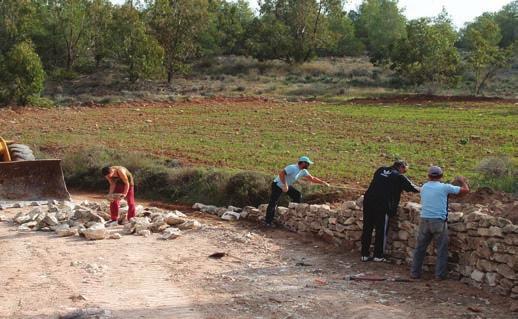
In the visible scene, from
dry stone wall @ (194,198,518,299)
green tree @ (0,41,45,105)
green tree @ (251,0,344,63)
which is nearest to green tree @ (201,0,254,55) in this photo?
green tree @ (251,0,344,63)

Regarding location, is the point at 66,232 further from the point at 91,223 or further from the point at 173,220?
the point at 173,220

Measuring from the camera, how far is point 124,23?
50.3 metres

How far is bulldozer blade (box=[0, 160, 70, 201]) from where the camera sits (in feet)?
49.2

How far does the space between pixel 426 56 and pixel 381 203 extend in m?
32.8

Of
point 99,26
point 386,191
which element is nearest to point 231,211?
point 386,191

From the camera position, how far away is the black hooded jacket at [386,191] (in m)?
10.2

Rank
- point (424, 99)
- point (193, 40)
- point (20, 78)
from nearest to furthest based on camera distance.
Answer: point (20, 78) → point (424, 99) → point (193, 40)

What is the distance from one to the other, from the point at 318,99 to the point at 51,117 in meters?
13.8

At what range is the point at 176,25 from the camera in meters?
46.7

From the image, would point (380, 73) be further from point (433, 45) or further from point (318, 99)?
point (318, 99)

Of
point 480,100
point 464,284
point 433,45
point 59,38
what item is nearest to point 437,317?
point 464,284

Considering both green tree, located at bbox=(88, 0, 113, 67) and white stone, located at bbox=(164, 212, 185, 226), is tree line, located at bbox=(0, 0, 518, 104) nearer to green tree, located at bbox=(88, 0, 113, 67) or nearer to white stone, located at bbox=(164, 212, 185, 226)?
green tree, located at bbox=(88, 0, 113, 67)

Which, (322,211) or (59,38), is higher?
(59,38)

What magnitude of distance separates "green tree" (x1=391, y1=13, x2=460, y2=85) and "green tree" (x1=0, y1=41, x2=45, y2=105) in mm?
21358
